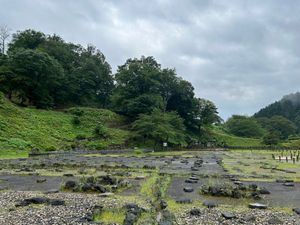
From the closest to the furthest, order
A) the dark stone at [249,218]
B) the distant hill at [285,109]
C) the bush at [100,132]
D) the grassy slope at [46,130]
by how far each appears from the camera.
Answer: the dark stone at [249,218] → the grassy slope at [46,130] → the bush at [100,132] → the distant hill at [285,109]

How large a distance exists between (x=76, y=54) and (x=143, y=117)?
97.1 ft

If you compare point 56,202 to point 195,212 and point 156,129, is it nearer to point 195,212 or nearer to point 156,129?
point 195,212

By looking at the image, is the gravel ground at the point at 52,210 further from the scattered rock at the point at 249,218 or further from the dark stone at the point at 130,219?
the scattered rock at the point at 249,218

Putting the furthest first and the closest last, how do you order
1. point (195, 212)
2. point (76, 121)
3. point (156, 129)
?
1. point (76, 121)
2. point (156, 129)
3. point (195, 212)

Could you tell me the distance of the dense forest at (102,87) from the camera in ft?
158

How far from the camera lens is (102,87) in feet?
226

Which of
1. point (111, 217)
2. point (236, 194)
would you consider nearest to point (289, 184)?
point (236, 194)

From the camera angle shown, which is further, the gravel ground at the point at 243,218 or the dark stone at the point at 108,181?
the dark stone at the point at 108,181

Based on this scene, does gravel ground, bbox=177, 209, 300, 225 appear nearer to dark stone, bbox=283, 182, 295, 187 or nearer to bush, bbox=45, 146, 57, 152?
dark stone, bbox=283, 182, 295, 187

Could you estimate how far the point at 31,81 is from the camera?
1911 inches

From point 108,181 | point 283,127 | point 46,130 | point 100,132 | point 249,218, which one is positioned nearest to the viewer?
point 249,218

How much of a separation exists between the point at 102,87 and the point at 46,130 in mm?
29441

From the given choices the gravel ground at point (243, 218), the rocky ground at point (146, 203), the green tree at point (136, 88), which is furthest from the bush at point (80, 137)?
the gravel ground at point (243, 218)

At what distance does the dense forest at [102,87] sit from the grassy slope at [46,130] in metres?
4.81
